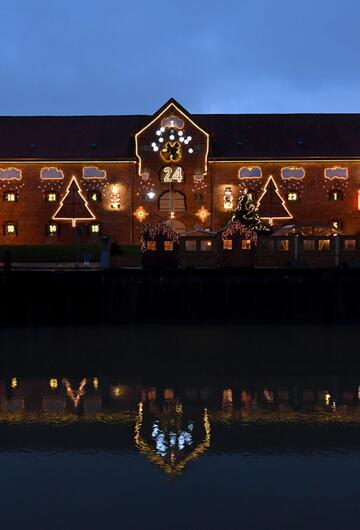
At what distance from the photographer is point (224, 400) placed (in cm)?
1827

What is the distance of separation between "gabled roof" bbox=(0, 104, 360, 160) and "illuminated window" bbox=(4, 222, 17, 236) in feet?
19.4

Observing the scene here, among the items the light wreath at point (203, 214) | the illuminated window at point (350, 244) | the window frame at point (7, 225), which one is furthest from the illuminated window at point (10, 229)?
the illuminated window at point (350, 244)

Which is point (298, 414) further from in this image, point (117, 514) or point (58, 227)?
point (58, 227)

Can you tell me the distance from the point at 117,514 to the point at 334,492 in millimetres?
4069

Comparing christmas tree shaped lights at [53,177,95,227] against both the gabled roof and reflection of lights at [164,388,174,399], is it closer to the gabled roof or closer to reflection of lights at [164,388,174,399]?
the gabled roof

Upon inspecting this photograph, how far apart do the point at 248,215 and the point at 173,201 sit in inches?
345

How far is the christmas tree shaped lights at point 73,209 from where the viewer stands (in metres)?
52.0

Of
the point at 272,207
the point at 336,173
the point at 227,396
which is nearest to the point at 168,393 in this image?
the point at 227,396

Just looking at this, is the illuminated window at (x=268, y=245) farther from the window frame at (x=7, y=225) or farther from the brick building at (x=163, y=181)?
the window frame at (x=7, y=225)

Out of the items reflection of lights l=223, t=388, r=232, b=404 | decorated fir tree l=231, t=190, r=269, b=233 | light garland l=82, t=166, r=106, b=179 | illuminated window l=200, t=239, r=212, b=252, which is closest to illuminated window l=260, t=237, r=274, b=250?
illuminated window l=200, t=239, r=212, b=252

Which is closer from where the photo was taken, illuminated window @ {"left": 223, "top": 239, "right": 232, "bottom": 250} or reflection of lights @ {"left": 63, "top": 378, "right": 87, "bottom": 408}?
reflection of lights @ {"left": 63, "top": 378, "right": 87, "bottom": 408}

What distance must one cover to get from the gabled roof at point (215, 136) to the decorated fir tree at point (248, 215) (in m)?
6.98

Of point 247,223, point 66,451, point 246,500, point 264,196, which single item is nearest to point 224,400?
point 66,451

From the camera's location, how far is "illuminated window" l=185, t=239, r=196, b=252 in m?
37.0
